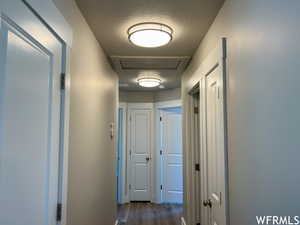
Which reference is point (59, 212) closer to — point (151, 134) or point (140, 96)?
point (151, 134)

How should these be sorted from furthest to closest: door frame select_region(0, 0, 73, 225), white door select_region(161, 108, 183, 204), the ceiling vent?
1. white door select_region(161, 108, 183, 204)
2. the ceiling vent
3. door frame select_region(0, 0, 73, 225)

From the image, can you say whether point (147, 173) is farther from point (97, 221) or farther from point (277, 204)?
point (277, 204)

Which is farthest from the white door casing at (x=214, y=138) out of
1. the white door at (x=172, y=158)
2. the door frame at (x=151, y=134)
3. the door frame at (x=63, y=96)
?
the door frame at (x=151, y=134)

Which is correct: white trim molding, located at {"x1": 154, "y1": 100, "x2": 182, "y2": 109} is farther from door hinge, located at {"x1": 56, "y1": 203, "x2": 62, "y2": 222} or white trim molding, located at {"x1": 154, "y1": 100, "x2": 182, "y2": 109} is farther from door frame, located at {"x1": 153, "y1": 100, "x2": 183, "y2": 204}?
door hinge, located at {"x1": 56, "y1": 203, "x2": 62, "y2": 222}

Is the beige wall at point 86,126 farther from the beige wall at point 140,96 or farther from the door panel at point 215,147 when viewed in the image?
the beige wall at point 140,96

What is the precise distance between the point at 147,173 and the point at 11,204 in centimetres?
467

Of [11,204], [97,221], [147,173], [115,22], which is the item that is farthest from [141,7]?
[147,173]

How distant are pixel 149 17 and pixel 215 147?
4.00ft

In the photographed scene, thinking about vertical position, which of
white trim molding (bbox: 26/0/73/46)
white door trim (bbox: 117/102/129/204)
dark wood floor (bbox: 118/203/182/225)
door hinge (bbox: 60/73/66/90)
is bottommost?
dark wood floor (bbox: 118/203/182/225)

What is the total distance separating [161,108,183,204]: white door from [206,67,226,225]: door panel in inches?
122

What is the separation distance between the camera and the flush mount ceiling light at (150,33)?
206 cm

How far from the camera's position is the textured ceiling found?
5.77 ft

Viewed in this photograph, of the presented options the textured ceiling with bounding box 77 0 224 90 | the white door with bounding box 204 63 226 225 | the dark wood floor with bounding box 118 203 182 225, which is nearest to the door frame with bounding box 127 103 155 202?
the dark wood floor with bounding box 118 203 182 225

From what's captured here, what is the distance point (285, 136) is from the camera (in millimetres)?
918
